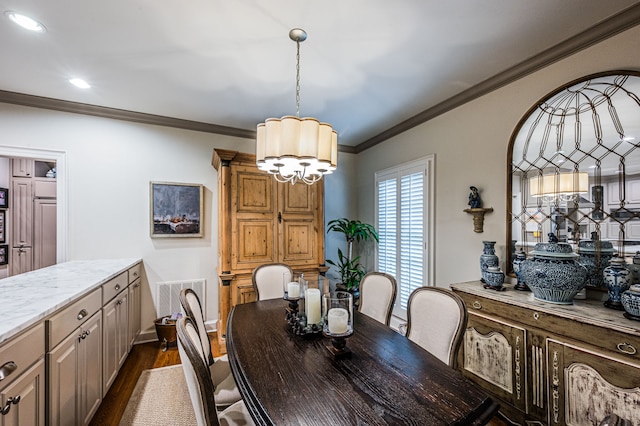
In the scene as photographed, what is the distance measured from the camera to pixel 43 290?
178cm

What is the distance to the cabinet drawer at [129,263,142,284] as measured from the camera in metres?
2.98

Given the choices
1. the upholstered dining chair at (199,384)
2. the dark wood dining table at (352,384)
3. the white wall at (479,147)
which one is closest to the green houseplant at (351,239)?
the white wall at (479,147)

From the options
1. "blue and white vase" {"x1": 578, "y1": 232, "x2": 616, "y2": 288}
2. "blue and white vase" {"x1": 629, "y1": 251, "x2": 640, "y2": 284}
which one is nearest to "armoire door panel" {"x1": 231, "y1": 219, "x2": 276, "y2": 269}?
"blue and white vase" {"x1": 578, "y1": 232, "x2": 616, "y2": 288}

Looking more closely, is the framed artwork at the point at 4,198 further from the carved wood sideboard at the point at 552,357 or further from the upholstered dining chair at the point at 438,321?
the carved wood sideboard at the point at 552,357

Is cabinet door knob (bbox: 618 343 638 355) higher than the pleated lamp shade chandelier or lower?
lower

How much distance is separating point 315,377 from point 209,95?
9.38 feet

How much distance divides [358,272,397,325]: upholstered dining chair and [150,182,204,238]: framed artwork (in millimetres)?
2398

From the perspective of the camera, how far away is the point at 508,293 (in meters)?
2.10

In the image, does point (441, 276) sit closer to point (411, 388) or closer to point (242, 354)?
point (411, 388)

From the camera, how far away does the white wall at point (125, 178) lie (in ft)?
10.2

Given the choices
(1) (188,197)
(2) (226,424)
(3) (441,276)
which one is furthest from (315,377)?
(1) (188,197)

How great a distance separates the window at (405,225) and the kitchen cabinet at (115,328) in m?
3.02

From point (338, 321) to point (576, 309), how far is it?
151cm

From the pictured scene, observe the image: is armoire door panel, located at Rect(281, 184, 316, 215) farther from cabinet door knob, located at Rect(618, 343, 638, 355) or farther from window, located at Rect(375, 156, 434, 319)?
cabinet door knob, located at Rect(618, 343, 638, 355)
